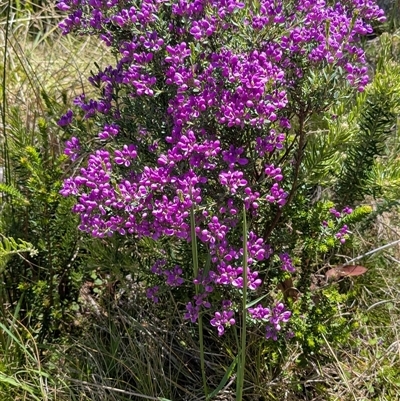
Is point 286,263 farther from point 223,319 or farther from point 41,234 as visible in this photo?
point 41,234

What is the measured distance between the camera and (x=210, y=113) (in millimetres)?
1724

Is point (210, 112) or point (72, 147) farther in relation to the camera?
point (72, 147)

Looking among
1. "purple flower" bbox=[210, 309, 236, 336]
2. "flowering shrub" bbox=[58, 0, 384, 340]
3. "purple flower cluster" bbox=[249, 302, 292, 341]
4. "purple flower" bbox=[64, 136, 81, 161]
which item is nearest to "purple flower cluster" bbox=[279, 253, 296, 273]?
"flowering shrub" bbox=[58, 0, 384, 340]

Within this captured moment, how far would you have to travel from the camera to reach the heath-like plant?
1.65 m

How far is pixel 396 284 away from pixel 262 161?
916mm

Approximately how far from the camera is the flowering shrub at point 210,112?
1.65 metres

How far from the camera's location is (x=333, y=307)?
1.99 meters

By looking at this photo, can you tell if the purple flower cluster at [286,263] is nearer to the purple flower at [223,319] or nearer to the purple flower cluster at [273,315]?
the purple flower cluster at [273,315]

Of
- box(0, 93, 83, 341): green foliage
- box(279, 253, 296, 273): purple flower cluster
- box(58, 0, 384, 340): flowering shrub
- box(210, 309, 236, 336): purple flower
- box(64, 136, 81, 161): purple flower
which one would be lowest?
box(0, 93, 83, 341): green foliage

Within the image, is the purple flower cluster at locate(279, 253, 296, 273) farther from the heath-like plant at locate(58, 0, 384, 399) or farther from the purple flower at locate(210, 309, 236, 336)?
the purple flower at locate(210, 309, 236, 336)

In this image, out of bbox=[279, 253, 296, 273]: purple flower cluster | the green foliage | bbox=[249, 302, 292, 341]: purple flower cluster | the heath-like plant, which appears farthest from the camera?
the green foliage

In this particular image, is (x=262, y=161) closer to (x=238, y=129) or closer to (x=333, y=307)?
(x=238, y=129)

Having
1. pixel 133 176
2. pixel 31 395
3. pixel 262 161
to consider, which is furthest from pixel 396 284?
pixel 31 395

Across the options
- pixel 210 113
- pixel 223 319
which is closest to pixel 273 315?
pixel 223 319
